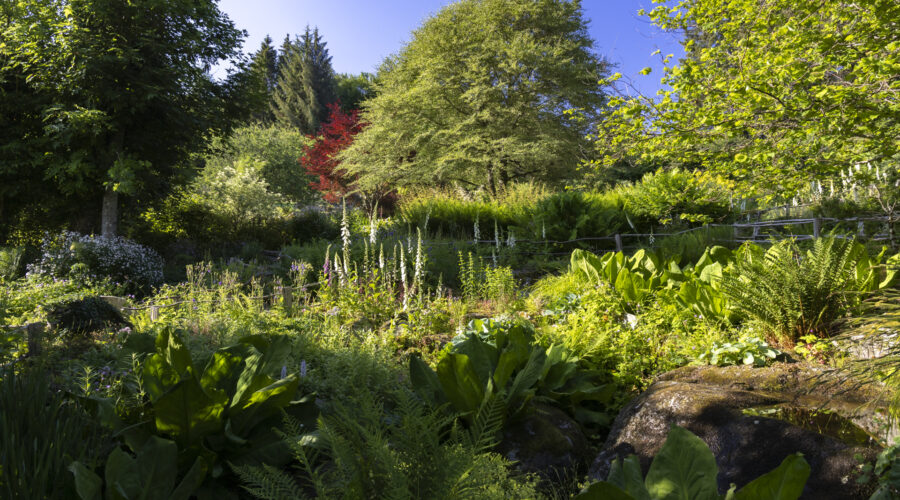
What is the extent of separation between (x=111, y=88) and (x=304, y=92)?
33856mm

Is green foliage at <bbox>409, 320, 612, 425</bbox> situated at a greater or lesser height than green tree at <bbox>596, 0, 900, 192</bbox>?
lesser

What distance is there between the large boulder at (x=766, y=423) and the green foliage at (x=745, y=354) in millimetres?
125

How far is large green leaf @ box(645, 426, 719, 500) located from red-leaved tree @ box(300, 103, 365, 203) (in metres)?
22.4

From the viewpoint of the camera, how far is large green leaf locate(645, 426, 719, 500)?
46.8 inches

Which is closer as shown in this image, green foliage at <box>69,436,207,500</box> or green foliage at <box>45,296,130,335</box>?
green foliage at <box>69,436,207,500</box>

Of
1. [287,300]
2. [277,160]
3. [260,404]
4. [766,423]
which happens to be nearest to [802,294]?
[766,423]

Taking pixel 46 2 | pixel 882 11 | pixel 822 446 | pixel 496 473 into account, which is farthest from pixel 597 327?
pixel 46 2

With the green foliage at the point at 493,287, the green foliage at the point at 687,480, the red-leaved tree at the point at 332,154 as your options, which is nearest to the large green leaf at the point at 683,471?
the green foliage at the point at 687,480

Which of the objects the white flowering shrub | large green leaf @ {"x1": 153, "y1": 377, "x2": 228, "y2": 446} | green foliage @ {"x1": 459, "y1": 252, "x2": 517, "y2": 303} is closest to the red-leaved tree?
the white flowering shrub

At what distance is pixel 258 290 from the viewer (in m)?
5.66

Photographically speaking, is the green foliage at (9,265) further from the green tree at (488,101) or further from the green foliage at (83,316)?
the green tree at (488,101)

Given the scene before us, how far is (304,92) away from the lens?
134ft

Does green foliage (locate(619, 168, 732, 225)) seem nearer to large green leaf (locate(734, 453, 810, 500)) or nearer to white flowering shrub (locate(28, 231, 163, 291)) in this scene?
large green leaf (locate(734, 453, 810, 500))

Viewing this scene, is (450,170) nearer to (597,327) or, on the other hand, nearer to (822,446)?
(597,327)
